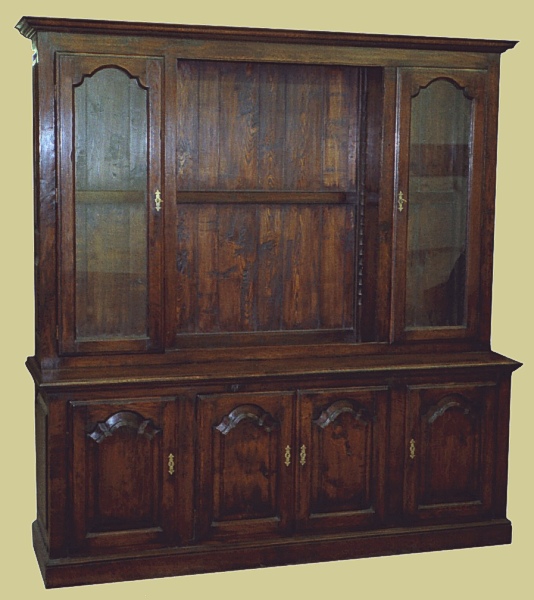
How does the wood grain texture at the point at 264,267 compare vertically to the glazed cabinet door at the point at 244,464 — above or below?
above

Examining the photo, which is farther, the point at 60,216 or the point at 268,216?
the point at 268,216

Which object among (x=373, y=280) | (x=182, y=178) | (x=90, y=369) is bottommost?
(x=90, y=369)

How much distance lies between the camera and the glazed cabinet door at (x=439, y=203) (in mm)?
5711

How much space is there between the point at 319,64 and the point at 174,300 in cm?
126

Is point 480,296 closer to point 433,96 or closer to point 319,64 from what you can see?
point 433,96

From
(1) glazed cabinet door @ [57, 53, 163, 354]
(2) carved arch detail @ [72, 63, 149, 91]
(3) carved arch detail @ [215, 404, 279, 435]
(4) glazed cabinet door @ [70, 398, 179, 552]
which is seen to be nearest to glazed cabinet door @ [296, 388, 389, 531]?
(3) carved arch detail @ [215, 404, 279, 435]

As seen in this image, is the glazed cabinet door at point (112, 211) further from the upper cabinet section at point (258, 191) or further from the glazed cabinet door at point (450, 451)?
the glazed cabinet door at point (450, 451)

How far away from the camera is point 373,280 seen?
19.2 feet

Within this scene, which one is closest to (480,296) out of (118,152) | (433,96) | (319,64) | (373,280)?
(373,280)

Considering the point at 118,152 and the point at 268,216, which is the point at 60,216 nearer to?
the point at 118,152

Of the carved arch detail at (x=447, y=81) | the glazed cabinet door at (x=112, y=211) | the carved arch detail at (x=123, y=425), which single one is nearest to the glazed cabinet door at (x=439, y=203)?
the carved arch detail at (x=447, y=81)

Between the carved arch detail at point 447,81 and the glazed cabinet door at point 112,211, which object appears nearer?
the glazed cabinet door at point 112,211

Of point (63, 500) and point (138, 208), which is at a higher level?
point (138, 208)

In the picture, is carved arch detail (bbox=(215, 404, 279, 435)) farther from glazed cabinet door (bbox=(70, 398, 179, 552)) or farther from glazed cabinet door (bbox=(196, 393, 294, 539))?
glazed cabinet door (bbox=(70, 398, 179, 552))
